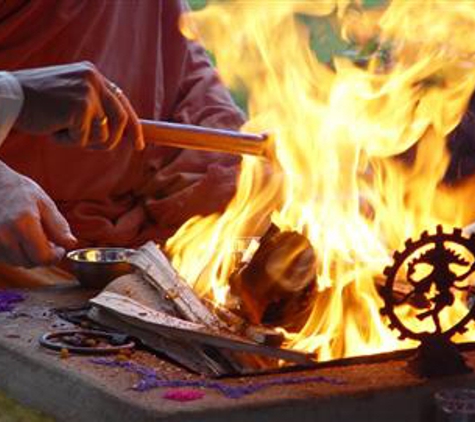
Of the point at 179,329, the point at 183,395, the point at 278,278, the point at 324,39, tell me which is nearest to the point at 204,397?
the point at 183,395

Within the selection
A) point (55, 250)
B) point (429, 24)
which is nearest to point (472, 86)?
point (429, 24)

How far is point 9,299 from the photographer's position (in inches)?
116

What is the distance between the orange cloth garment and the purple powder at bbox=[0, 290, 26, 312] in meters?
0.96

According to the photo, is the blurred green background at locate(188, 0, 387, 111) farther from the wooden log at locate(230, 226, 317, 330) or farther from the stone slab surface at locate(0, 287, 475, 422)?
the stone slab surface at locate(0, 287, 475, 422)

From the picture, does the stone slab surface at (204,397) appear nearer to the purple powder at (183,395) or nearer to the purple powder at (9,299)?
the purple powder at (183,395)

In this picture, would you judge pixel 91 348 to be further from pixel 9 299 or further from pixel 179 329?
pixel 9 299

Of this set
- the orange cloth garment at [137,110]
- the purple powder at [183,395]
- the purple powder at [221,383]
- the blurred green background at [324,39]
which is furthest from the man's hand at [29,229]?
the blurred green background at [324,39]

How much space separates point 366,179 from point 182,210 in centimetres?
76

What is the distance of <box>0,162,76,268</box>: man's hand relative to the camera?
261 centimetres

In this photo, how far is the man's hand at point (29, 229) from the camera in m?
2.61

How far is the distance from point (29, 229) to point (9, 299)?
1.35 ft

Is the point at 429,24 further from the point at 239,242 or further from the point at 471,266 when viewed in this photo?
the point at 471,266

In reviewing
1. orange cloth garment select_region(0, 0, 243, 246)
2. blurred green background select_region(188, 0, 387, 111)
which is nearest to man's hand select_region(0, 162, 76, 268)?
orange cloth garment select_region(0, 0, 243, 246)

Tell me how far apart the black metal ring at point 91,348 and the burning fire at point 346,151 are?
1.18 ft
